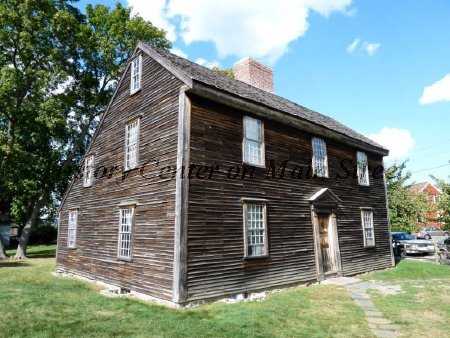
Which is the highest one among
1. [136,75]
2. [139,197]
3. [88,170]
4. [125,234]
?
[136,75]

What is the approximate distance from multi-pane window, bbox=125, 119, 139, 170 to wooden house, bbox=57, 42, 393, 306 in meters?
0.06

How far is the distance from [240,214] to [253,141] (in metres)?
2.77

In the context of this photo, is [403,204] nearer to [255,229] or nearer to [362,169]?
[362,169]

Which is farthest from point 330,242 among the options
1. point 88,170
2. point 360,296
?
point 88,170

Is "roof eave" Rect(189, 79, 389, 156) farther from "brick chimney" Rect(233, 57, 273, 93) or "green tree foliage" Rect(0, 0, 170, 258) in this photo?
"green tree foliage" Rect(0, 0, 170, 258)

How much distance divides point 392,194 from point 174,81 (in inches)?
1091

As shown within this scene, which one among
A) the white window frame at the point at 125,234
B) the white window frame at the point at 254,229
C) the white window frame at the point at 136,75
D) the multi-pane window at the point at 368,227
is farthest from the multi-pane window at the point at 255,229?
the multi-pane window at the point at 368,227

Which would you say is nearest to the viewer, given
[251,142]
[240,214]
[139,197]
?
[240,214]

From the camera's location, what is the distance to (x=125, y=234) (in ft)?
39.3

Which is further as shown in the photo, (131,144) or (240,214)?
(131,144)

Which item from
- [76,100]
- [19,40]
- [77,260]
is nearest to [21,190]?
[76,100]

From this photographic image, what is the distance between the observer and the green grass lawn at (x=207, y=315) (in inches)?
270

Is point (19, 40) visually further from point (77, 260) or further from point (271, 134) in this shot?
point (271, 134)

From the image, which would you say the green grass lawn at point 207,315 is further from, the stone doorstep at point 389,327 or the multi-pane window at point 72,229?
the multi-pane window at point 72,229
